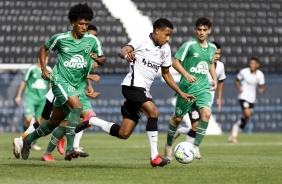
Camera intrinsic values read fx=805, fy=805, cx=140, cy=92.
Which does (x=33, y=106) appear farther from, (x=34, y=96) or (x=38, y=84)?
(x=38, y=84)

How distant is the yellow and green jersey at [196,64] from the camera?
1155 cm

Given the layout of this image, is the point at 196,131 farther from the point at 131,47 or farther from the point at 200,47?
the point at 131,47

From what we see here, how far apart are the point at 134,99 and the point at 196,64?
2.33m

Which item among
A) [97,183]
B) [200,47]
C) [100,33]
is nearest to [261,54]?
[100,33]

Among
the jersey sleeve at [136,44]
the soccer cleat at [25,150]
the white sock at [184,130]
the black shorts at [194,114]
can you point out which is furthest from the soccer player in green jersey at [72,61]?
the white sock at [184,130]

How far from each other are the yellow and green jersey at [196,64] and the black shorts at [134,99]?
1976mm

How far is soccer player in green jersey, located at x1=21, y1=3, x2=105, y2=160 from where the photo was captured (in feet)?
32.0

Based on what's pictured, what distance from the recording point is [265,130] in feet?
81.7

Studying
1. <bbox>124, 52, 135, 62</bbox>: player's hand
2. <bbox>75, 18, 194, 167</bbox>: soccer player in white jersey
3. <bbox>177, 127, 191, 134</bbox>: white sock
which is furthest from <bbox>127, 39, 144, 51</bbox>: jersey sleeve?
<bbox>177, 127, 191, 134</bbox>: white sock

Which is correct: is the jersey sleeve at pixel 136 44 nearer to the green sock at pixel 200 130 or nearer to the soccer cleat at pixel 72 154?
the soccer cleat at pixel 72 154

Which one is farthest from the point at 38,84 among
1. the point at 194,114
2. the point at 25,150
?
the point at 25,150

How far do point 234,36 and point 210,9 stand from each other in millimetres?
1388

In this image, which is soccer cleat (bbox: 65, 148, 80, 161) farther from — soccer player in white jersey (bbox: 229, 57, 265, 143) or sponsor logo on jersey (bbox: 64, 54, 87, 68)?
soccer player in white jersey (bbox: 229, 57, 265, 143)

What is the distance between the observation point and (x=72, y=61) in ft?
32.6
